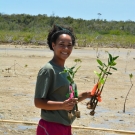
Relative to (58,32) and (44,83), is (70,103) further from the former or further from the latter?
(58,32)

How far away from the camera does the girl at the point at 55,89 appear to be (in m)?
2.42

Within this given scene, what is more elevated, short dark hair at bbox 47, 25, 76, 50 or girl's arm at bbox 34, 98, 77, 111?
short dark hair at bbox 47, 25, 76, 50

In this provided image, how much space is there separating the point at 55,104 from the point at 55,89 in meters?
0.13

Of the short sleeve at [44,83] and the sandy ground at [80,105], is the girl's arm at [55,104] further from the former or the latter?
the sandy ground at [80,105]

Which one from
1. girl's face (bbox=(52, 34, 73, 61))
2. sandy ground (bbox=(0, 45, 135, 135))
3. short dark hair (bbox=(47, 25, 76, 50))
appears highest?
short dark hair (bbox=(47, 25, 76, 50))

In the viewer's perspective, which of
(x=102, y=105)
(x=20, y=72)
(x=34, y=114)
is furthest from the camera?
(x=20, y=72)

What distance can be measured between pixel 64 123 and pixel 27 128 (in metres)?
2.04

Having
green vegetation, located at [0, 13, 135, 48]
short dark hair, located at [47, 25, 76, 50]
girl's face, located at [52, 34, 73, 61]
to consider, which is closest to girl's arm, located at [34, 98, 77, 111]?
girl's face, located at [52, 34, 73, 61]

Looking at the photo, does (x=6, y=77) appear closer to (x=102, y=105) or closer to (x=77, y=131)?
(x=102, y=105)

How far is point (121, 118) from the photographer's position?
5266 millimetres

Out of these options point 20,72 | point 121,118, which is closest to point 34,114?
point 121,118

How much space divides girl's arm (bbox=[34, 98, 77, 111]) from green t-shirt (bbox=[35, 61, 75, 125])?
0.12 feet

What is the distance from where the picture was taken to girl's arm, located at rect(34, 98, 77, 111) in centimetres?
226

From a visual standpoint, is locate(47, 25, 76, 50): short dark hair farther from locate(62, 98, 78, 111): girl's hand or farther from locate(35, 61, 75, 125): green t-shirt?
locate(62, 98, 78, 111): girl's hand
